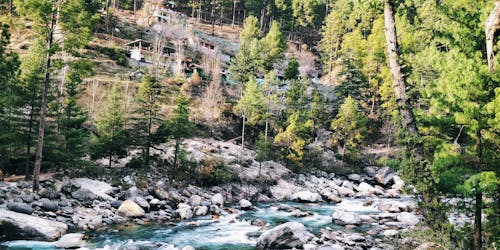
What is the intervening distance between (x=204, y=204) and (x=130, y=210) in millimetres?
5566

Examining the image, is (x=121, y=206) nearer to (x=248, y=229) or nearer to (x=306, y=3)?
(x=248, y=229)

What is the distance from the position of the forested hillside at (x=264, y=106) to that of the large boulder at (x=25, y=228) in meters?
4.18

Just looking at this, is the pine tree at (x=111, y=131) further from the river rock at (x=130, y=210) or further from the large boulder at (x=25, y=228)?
the large boulder at (x=25, y=228)

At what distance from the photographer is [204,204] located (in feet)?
82.7

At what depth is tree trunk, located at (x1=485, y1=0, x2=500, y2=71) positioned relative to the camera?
341 inches

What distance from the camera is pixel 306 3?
8625 centimetres

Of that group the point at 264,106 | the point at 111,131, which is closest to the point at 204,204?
the point at 111,131

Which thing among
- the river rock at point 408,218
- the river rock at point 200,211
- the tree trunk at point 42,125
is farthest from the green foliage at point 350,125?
the tree trunk at point 42,125

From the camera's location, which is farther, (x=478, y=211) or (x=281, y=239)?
(x=281, y=239)

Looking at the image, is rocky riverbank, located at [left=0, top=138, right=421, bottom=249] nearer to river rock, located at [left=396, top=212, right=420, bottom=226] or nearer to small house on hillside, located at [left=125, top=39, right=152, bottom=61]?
river rock, located at [left=396, top=212, right=420, bottom=226]

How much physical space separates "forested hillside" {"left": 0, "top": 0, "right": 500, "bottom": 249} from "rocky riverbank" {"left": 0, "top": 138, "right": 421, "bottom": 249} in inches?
22.9

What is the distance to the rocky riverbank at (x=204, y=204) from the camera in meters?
16.6

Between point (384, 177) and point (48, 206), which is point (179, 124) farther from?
point (384, 177)

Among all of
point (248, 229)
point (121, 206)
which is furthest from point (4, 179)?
point (248, 229)
